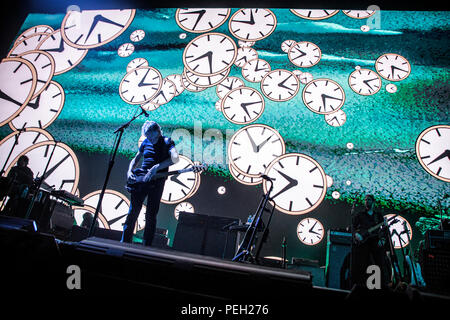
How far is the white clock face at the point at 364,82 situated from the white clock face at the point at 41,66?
5.77 m

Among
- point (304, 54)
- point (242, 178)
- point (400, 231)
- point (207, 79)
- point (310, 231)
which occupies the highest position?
point (304, 54)

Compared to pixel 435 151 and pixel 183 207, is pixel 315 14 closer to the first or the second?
pixel 435 151

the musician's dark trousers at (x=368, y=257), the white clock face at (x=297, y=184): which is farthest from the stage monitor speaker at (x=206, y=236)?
the musician's dark trousers at (x=368, y=257)

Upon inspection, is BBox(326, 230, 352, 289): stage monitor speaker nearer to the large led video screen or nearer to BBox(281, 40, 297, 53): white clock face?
the large led video screen

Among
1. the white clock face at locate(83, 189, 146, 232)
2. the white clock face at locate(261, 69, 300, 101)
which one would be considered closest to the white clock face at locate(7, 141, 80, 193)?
the white clock face at locate(83, 189, 146, 232)

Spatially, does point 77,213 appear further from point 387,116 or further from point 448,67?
point 448,67

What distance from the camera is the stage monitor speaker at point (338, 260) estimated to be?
329 cm

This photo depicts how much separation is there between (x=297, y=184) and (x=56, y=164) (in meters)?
4.28

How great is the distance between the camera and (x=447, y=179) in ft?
12.9

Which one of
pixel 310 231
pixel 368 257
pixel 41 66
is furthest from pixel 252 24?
pixel 368 257

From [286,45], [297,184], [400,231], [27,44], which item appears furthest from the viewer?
[27,44]

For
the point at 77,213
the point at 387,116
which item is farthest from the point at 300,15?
the point at 77,213

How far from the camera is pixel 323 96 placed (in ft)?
15.1

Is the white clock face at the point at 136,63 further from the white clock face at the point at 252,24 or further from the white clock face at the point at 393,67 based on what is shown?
the white clock face at the point at 393,67
